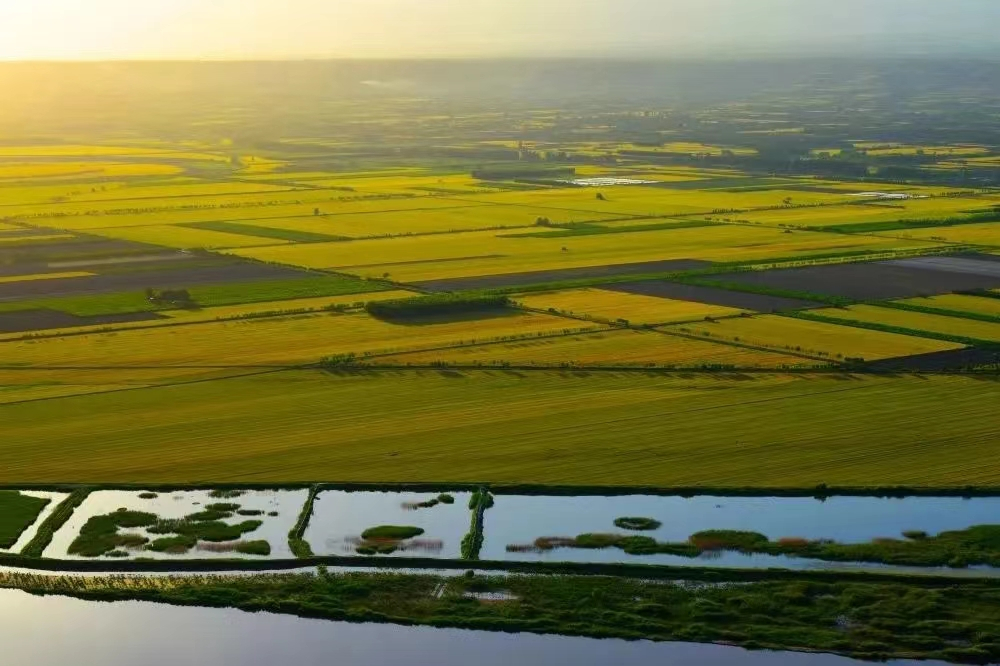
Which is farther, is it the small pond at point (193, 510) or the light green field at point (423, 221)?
the light green field at point (423, 221)

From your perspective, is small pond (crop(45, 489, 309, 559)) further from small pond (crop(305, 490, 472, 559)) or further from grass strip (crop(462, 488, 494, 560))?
grass strip (crop(462, 488, 494, 560))

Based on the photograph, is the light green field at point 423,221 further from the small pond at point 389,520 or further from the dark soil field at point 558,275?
the small pond at point 389,520

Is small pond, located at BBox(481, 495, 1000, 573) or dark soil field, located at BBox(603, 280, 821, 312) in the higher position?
dark soil field, located at BBox(603, 280, 821, 312)

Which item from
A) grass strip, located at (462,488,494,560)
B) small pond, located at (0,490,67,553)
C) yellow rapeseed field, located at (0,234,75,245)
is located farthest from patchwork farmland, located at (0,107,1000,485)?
grass strip, located at (462,488,494,560)

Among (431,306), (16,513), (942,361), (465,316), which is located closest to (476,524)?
(16,513)

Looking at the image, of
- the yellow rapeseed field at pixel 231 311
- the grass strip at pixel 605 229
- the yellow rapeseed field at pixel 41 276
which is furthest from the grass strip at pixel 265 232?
the yellow rapeseed field at pixel 231 311

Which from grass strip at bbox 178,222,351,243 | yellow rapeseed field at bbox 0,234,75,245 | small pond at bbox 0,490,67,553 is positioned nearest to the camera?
small pond at bbox 0,490,67,553
